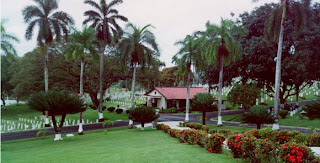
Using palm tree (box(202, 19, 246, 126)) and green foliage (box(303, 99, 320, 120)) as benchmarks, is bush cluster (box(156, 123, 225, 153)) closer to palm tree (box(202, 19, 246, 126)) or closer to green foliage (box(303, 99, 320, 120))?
palm tree (box(202, 19, 246, 126))

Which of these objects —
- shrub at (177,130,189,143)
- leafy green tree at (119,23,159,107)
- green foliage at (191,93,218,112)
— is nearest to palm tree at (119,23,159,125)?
leafy green tree at (119,23,159,107)

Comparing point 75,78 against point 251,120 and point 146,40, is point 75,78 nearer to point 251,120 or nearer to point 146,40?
point 146,40

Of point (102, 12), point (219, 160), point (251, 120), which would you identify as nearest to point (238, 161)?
point (219, 160)

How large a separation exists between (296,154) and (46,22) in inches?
1276

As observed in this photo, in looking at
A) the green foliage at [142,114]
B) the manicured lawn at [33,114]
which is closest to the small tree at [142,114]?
the green foliage at [142,114]

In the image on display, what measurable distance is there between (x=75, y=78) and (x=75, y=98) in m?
18.2

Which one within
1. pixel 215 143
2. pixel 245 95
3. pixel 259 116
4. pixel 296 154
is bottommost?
pixel 215 143

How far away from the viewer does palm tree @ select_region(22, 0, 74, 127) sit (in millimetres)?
33000

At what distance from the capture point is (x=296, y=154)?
8.44 m

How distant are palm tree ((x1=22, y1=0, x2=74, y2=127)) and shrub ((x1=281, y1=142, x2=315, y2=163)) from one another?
3016 centimetres

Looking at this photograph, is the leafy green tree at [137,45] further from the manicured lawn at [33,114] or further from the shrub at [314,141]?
the shrub at [314,141]

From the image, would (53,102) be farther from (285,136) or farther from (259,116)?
(285,136)

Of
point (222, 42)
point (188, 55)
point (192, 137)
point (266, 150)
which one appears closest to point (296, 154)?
point (266, 150)

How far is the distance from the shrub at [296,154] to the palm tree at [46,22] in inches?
1188
